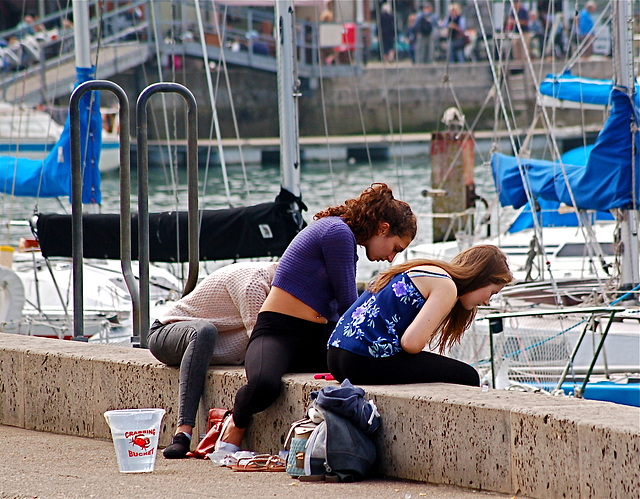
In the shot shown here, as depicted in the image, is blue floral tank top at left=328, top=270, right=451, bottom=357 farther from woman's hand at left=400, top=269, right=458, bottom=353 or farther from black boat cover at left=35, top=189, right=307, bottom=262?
black boat cover at left=35, top=189, right=307, bottom=262

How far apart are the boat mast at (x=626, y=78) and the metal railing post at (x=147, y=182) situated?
204 inches

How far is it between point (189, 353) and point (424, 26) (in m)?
33.7

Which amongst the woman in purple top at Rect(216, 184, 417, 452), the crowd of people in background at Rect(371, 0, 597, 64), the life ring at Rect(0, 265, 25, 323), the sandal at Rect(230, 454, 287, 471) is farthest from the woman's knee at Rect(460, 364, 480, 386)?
the crowd of people in background at Rect(371, 0, 597, 64)

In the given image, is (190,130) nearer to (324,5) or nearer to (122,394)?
(122,394)

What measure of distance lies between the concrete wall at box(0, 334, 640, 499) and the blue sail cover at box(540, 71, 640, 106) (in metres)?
9.51

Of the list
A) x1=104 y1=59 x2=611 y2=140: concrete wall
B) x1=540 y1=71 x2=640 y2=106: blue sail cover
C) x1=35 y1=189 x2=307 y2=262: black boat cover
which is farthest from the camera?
x1=104 y1=59 x2=611 y2=140: concrete wall

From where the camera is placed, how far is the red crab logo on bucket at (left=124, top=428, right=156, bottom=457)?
13.4 feet

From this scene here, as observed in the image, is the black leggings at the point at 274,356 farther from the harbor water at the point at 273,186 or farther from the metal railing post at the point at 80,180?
the harbor water at the point at 273,186

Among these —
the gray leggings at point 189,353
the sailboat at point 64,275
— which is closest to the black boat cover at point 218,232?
the sailboat at point 64,275

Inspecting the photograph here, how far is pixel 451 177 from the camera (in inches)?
642

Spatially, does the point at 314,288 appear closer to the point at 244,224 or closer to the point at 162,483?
the point at 162,483

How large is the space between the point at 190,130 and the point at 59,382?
1.36 metres

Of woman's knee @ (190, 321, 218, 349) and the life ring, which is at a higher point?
woman's knee @ (190, 321, 218, 349)

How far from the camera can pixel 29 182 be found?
12.0 metres
